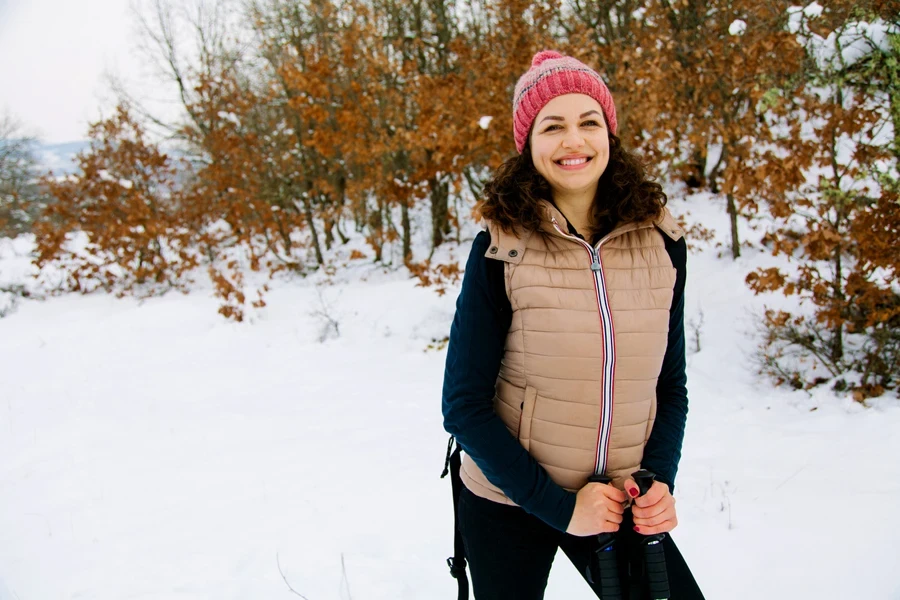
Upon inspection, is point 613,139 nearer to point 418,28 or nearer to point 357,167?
point 357,167

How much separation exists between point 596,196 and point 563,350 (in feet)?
1.60

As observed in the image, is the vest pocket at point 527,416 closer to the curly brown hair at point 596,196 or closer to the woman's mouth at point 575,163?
the curly brown hair at point 596,196

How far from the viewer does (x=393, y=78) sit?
8883 mm

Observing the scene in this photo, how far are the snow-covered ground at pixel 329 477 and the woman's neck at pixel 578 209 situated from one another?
1.86m

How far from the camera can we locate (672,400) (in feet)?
4.79

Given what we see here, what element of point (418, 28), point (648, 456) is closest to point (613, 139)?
point (648, 456)

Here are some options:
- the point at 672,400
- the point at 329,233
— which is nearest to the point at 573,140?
the point at 672,400

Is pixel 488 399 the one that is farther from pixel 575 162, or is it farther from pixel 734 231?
pixel 734 231

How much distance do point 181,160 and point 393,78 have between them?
5691 mm

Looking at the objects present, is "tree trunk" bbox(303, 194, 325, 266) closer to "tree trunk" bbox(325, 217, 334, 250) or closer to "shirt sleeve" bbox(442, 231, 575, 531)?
"tree trunk" bbox(325, 217, 334, 250)

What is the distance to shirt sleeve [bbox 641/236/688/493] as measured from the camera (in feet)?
4.49

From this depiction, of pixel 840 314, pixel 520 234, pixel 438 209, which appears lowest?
pixel 840 314

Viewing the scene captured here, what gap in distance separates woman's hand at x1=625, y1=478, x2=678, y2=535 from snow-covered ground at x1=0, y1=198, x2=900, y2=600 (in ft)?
4.51

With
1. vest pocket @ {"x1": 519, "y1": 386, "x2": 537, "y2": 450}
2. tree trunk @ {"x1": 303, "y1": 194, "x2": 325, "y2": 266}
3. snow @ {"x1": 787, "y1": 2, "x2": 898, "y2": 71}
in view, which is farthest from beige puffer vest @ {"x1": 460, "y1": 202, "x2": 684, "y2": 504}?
tree trunk @ {"x1": 303, "y1": 194, "x2": 325, "y2": 266}
